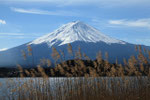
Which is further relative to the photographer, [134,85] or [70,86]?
[134,85]

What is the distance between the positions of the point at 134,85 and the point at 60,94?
3171mm

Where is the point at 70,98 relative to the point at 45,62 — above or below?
below

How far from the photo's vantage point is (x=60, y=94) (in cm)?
1055

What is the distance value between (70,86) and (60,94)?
505 millimetres

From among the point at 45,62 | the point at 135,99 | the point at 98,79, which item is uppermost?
the point at 45,62

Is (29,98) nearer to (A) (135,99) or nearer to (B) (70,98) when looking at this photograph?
(B) (70,98)

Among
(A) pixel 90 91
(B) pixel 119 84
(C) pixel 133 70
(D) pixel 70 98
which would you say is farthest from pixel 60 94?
(C) pixel 133 70

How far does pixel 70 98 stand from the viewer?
34.0ft

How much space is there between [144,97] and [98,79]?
2.03m

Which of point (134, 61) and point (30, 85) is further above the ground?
point (134, 61)

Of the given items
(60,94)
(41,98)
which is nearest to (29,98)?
(41,98)

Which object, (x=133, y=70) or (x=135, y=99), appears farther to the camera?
(x=133, y=70)

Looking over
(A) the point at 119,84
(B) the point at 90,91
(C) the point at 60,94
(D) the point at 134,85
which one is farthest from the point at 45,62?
(D) the point at 134,85

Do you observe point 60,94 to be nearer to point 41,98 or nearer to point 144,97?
point 41,98
